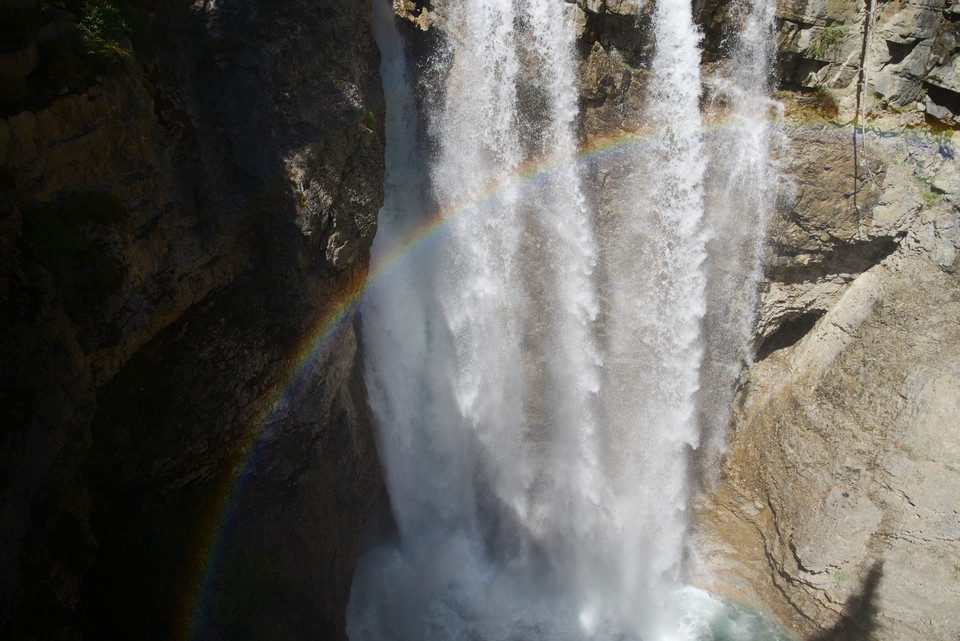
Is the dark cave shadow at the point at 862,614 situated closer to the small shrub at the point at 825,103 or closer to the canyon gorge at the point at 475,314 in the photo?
the canyon gorge at the point at 475,314

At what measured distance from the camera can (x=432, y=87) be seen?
39.2 ft

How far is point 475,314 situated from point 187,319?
653 cm

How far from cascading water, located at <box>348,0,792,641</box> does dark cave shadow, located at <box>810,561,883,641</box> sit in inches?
69.5

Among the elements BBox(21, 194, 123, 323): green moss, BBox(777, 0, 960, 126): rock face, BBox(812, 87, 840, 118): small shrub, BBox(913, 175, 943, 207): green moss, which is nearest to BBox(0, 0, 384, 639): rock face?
BBox(21, 194, 123, 323): green moss

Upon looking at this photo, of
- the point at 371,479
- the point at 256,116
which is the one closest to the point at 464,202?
the point at 256,116

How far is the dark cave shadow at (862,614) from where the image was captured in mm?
11773

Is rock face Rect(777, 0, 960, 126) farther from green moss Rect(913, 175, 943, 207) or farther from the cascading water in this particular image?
the cascading water

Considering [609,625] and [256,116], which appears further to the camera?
[609,625]

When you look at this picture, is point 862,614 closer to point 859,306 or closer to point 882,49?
point 859,306

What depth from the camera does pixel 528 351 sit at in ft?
44.9

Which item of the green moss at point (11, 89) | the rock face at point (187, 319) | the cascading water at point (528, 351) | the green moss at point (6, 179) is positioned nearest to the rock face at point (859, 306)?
the cascading water at point (528, 351)

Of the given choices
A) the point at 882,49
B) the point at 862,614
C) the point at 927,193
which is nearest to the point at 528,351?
the point at 927,193

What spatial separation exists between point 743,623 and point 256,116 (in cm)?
1378

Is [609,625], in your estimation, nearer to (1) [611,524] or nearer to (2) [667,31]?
(1) [611,524]
